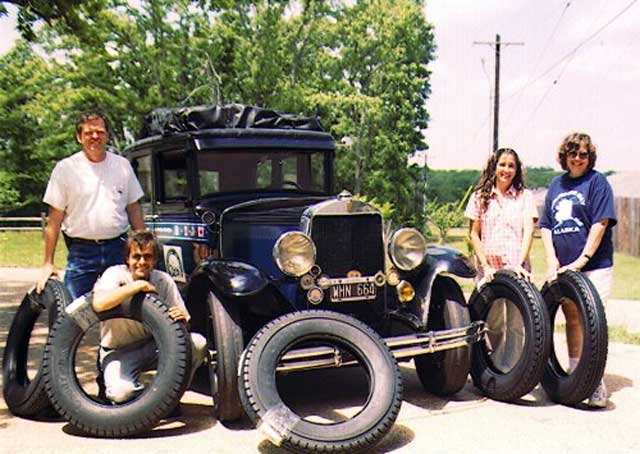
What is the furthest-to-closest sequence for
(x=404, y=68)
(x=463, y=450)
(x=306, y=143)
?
1. (x=404, y=68)
2. (x=306, y=143)
3. (x=463, y=450)

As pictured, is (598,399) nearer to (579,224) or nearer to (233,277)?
(579,224)

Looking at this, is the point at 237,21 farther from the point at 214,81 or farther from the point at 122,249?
the point at 122,249

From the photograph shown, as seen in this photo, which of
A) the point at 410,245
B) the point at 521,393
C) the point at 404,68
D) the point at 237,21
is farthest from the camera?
the point at 404,68

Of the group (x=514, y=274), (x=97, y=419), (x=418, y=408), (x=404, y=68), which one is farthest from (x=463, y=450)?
(x=404, y=68)

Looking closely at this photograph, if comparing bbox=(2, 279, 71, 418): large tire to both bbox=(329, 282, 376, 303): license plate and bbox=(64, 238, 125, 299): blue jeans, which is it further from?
bbox=(329, 282, 376, 303): license plate

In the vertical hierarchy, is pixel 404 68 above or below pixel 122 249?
above

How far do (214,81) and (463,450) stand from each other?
2130 centimetres

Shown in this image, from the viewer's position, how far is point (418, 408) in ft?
15.8

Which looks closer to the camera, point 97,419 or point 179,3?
point 97,419

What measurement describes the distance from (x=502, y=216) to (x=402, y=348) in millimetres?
1299

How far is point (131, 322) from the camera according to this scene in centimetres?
447

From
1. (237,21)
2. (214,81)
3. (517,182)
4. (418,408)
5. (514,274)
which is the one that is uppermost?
(237,21)

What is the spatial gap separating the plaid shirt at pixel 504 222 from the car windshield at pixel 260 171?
150 cm

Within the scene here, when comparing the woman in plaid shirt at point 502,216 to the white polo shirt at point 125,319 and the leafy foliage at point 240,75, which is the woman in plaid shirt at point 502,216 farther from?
the leafy foliage at point 240,75
